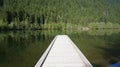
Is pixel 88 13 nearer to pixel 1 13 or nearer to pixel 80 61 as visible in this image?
pixel 1 13

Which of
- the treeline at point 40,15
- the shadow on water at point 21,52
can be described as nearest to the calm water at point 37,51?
the shadow on water at point 21,52

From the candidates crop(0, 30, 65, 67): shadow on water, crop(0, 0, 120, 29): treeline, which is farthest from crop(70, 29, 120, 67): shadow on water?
crop(0, 0, 120, 29): treeline

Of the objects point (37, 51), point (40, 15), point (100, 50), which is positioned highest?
point (40, 15)

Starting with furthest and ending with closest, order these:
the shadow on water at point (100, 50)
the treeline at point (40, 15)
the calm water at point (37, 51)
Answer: the treeline at point (40, 15)
the shadow on water at point (100, 50)
the calm water at point (37, 51)

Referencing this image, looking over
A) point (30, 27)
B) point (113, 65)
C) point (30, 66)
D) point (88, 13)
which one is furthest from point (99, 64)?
Result: point (88, 13)

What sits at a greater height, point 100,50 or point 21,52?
point 21,52

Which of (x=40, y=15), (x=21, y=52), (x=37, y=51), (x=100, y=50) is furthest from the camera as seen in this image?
(x=40, y=15)

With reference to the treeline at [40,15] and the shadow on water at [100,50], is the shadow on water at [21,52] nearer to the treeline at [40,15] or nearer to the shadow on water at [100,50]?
the shadow on water at [100,50]

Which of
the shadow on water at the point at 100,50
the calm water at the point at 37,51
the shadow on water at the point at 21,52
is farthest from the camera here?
the shadow on water at the point at 100,50

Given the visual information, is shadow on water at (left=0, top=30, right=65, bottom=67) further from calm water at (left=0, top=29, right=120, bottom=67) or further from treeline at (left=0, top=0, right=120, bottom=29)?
treeline at (left=0, top=0, right=120, bottom=29)

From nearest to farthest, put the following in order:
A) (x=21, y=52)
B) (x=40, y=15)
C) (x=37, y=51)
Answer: (x=21, y=52)
(x=37, y=51)
(x=40, y=15)

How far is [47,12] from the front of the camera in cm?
15375

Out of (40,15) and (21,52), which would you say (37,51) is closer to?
(21,52)

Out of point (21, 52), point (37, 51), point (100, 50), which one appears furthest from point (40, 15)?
point (21, 52)
